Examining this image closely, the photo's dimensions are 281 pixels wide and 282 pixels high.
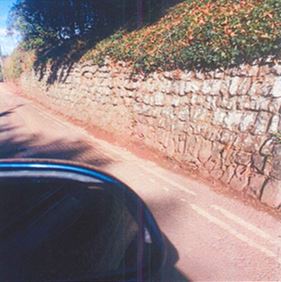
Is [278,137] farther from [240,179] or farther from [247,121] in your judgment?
[240,179]

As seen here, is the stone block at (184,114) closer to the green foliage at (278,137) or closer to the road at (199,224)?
the road at (199,224)

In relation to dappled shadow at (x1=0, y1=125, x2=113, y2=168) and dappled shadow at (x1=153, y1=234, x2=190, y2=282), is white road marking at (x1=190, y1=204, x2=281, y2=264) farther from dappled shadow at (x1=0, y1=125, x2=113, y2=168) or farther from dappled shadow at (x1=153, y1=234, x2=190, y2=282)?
dappled shadow at (x1=0, y1=125, x2=113, y2=168)

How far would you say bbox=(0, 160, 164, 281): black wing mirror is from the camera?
1.67m

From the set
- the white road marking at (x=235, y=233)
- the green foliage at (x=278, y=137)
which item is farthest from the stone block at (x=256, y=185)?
the white road marking at (x=235, y=233)

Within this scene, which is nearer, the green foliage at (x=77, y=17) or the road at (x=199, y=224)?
the road at (x=199, y=224)

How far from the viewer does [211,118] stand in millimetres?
6590

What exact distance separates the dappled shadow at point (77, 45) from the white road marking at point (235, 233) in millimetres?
7806

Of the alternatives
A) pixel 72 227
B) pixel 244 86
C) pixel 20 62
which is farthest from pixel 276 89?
pixel 20 62

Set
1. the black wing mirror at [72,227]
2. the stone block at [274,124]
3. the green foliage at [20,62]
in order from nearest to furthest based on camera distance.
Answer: the black wing mirror at [72,227]
the stone block at [274,124]
the green foliage at [20,62]

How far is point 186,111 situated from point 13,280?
618cm

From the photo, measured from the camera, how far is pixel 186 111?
24.1 ft

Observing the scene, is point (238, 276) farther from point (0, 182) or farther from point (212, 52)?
point (212, 52)

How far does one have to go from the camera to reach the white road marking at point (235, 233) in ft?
12.6

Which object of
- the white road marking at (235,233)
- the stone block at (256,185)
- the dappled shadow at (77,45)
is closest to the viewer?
the white road marking at (235,233)
